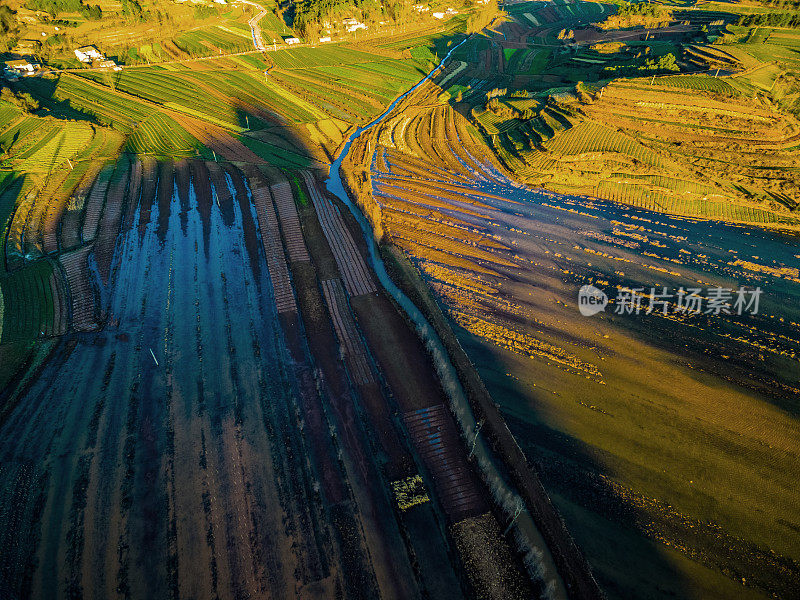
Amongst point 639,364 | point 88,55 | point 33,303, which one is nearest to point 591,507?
point 639,364

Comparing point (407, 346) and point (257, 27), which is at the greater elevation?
point (257, 27)

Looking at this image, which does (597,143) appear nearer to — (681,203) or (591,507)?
(681,203)

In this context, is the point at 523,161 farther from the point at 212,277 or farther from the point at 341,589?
the point at 341,589

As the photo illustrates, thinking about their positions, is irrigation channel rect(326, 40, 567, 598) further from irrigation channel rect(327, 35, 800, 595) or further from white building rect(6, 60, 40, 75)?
white building rect(6, 60, 40, 75)

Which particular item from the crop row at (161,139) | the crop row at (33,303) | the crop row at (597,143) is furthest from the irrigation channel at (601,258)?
the crop row at (33,303)

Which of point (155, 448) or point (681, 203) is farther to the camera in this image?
point (681, 203)

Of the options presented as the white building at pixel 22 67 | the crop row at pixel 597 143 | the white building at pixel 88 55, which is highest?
the white building at pixel 88 55

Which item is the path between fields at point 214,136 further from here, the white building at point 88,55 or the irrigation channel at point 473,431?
the white building at point 88,55

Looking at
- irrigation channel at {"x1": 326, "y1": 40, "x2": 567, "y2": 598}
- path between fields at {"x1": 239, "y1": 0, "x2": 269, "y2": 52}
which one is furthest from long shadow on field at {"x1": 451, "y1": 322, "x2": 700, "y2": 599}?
path between fields at {"x1": 239, "y1": 0, "x2": 269, "y2": 52}

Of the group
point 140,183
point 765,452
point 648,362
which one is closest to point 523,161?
point 648,362
